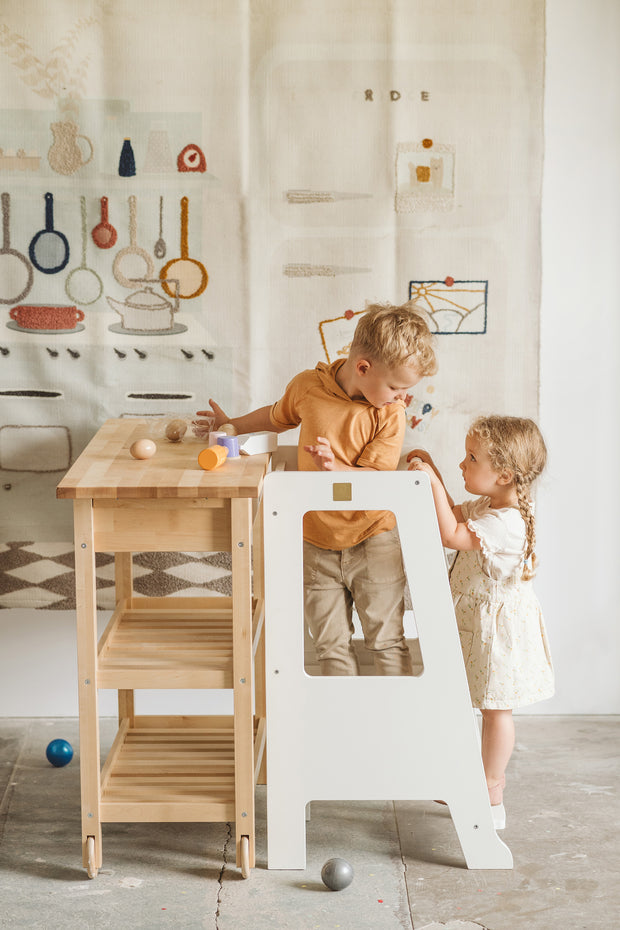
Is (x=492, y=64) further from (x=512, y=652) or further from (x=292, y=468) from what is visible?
(x=512, y=652)

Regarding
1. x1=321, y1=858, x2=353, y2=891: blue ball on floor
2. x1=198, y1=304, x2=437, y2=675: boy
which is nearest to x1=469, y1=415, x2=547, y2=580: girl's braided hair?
x1=198, y1=304, x2=437, y2=675: boy

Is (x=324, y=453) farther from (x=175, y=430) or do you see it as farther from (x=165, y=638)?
(x=165, y=638)

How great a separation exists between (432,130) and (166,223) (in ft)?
2.18

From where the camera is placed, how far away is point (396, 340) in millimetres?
1903

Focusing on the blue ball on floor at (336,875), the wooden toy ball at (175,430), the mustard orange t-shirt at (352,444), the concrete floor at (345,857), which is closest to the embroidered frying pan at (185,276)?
the wooden toy ball at (175,430)

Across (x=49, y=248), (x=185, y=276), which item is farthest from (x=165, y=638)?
(x=49, y=248)

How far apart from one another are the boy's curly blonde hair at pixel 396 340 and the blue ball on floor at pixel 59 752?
117 cm

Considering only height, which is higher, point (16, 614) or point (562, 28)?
point (562, 28)

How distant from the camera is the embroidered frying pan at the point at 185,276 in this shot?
2.40 m

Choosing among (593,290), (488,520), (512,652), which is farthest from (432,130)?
(512,652)

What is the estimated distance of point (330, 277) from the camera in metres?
2.41

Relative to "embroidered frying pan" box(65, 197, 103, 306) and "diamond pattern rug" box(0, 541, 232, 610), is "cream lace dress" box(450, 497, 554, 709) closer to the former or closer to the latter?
"diamond pattern rug" box(0, 541, 232, 610)

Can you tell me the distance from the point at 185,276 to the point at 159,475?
752 millimetres

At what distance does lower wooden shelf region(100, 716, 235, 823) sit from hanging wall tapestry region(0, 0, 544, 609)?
0.57 meters
